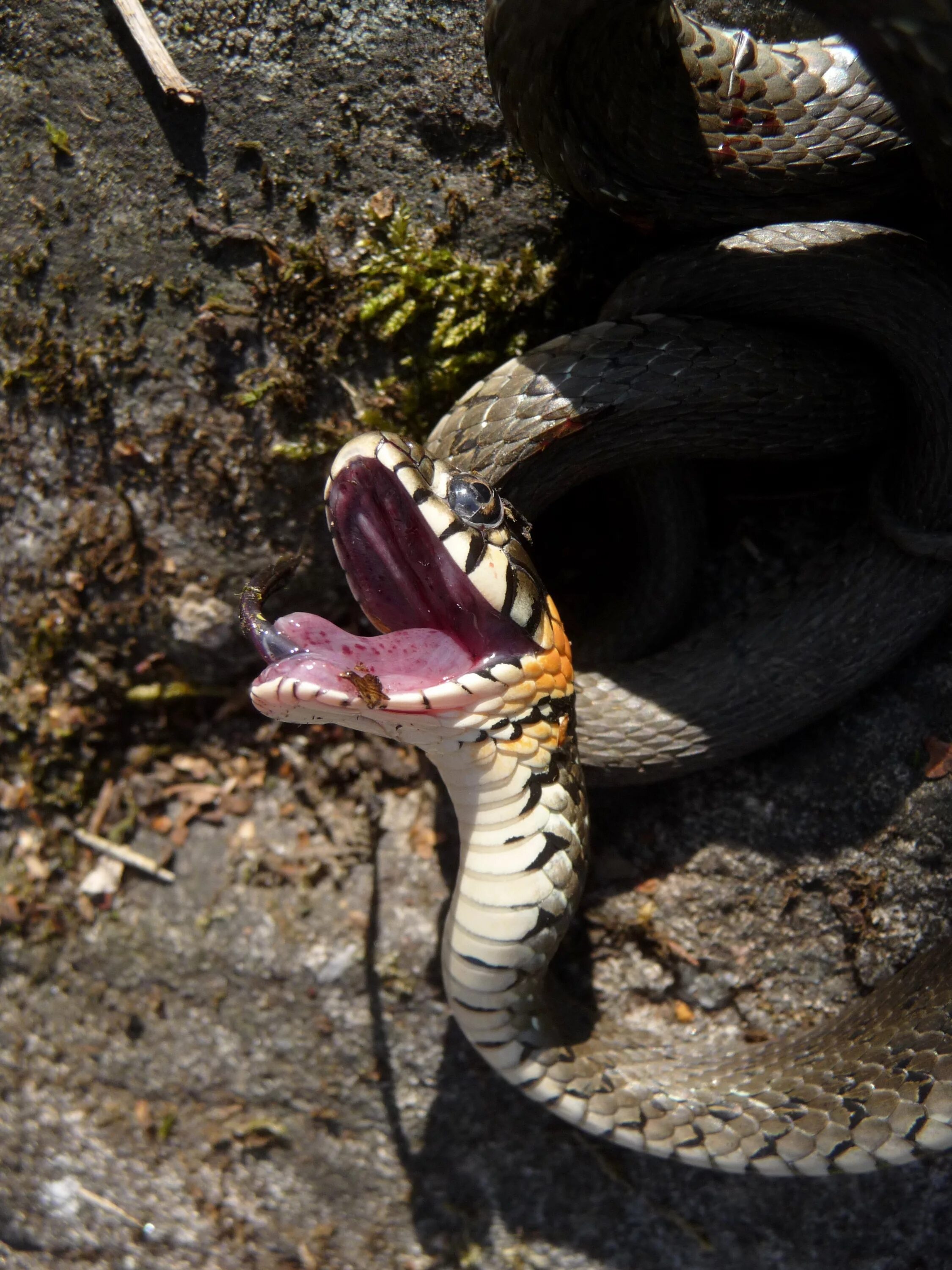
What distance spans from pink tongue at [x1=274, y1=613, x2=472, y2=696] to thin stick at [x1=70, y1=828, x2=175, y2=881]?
44.9 inches

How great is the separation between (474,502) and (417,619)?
297mm

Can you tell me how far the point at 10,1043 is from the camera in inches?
102

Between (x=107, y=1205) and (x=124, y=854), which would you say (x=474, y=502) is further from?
(x=107, y=1205)

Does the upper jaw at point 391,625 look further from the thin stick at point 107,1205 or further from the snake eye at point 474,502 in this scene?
the thin stick at point 107,1205

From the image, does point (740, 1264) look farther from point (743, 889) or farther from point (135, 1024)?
point (135, 1024)

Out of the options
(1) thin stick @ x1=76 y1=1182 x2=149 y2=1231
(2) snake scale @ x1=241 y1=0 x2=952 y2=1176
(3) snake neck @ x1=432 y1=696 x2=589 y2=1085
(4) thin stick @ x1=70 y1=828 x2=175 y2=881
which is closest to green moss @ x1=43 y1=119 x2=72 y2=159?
(2) snake scale @ x1=241 y1=0 x2=952 y2=1176

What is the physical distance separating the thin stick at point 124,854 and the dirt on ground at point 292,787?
0.10 ft

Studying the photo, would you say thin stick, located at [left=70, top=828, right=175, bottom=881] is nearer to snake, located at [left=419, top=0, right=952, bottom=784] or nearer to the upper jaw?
the upper jaw

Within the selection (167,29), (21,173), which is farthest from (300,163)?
(21,173)

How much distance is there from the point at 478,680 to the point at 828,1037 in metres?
1.20

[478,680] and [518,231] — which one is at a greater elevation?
[518,231]

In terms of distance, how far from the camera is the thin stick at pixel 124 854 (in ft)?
8.12

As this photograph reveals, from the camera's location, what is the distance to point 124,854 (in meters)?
2.49

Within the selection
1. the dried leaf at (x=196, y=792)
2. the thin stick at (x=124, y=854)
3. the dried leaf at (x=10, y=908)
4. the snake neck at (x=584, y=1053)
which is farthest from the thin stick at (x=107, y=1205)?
the snake neck at (x=584, y=1053)
